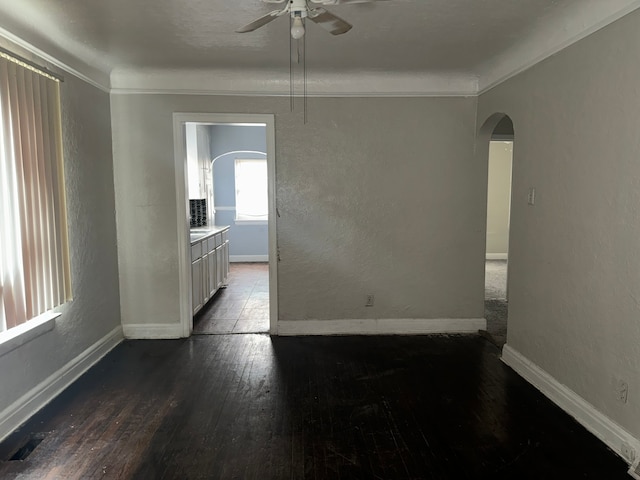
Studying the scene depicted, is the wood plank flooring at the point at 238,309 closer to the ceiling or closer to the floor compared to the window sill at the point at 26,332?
closer to the floor

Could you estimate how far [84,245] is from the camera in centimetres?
314

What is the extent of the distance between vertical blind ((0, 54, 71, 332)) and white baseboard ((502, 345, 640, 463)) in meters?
3.31

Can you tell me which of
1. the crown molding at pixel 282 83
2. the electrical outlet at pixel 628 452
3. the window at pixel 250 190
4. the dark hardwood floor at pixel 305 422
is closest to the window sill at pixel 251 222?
the window at pixel 250 190

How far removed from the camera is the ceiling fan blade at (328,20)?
195 cm

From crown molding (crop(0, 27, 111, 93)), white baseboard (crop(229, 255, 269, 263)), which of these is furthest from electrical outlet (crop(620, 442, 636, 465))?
white baseboard (crop(229, 255, 269, 263))

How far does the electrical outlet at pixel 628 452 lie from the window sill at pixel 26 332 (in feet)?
10.9

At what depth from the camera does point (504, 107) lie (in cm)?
331

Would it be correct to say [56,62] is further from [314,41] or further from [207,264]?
[207,264]

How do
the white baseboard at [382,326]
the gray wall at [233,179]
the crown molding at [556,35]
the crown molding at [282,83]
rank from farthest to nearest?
1. the gray wall at [233,179]
2. the white baseboard at [382,326]
3. the crown molding at [282,83]
4. the crown molding at [556,35]

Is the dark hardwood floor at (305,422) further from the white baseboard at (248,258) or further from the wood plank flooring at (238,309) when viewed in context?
the white baseboard at (248,258)

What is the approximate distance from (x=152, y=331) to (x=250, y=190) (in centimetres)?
470

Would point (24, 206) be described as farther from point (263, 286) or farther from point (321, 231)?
point (263, 286)

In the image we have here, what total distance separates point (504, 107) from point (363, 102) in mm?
1215

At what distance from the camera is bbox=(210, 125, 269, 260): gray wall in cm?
789
